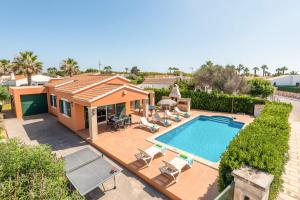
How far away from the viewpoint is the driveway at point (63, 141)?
7.45 metres

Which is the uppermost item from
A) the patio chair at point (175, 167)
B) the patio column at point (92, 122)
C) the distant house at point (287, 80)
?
the distant house at point (287, 80)

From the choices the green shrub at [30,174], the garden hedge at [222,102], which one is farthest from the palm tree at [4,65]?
the green shrub at [30,174]

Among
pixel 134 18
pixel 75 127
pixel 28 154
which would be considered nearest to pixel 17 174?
pixel 28 154

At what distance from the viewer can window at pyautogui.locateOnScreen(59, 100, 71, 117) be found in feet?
53.1

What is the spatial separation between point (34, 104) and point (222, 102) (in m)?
27.1

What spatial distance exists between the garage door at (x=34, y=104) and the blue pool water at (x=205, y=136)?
18.4 meters

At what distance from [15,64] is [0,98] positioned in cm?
557

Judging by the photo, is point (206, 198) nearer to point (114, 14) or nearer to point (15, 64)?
point (114, 14)

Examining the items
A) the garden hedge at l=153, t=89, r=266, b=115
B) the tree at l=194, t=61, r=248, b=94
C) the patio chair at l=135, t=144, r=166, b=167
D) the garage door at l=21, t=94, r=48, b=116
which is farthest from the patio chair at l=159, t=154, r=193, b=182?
the tree at l=194, t=61, r=248, b=94

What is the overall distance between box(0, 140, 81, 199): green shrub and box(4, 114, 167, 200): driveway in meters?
3.77

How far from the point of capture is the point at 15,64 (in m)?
24.4

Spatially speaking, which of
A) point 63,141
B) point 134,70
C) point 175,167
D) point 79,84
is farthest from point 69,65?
point 134,70

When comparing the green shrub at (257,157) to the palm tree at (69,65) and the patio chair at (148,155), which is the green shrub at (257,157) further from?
the palm tree at (69,65)

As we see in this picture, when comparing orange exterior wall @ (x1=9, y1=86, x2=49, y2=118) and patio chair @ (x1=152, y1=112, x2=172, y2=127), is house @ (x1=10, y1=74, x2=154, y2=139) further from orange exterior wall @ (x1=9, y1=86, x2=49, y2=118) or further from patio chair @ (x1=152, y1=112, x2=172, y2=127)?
patio chair @ (x1=152, y1=112, x2=172, y2=127)
